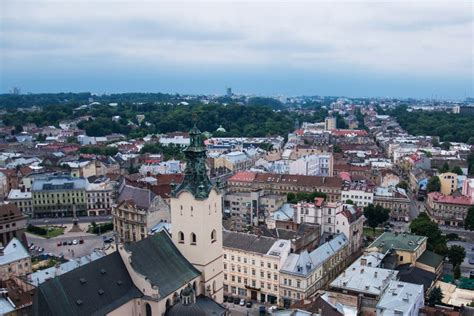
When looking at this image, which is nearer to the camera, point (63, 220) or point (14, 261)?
point (14, 261)

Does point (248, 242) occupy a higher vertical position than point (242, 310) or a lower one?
higher

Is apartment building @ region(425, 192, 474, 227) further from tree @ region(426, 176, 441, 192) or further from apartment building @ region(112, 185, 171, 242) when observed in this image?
apartment building @ region(112, 185, 171, 242)

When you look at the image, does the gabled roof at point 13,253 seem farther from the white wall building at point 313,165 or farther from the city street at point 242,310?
the white wall building at point 313,165

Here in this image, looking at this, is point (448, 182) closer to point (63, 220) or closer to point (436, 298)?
point (436, 298)

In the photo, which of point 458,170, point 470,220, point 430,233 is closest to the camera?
point 430,233

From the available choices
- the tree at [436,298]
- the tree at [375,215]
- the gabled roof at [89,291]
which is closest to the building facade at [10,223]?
the gabled roof at [89,291]

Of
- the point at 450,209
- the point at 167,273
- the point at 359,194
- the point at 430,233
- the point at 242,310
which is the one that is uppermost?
the point at 167,273

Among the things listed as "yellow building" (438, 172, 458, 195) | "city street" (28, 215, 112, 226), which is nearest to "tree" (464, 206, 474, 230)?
"yellow building" (438, 172, 458, 195)

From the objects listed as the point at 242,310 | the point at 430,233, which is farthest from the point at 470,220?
the point at 242,310
